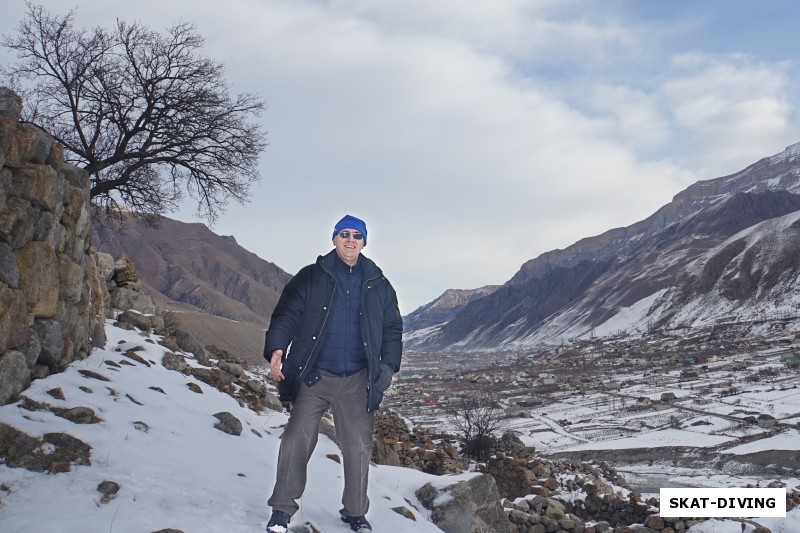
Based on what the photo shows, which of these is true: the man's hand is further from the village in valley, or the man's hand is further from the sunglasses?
the village in valley

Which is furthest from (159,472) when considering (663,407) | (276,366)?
(663,407)

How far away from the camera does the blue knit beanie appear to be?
4391mm

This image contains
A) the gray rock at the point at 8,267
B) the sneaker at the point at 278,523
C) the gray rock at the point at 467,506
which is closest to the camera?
the sneaker at the point at 278,523

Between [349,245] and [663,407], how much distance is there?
53.4 metres

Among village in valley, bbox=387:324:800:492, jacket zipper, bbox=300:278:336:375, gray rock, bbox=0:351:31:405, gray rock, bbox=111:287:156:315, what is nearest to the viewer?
jacket zipper, bbox=300:278:336:375

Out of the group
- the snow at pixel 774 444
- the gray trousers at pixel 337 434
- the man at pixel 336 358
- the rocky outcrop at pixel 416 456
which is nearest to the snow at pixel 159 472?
the gray trousers at pixel 337 434

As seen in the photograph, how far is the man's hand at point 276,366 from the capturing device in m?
3.88

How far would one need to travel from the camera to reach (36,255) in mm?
5777

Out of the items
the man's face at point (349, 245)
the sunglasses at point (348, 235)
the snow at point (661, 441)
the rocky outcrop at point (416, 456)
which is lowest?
the snow at point (661, 441)

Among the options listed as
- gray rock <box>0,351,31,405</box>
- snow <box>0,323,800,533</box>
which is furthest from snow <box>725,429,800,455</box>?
gray rock <box>0,351,31,405</box>

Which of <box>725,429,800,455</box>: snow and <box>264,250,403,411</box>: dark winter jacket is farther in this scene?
<box>725,429,800,455</box>: snow

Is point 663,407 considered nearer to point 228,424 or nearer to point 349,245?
point 228,424

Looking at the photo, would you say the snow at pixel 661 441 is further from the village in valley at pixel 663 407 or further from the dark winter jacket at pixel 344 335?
the dark winter jacket at pixel 344 335

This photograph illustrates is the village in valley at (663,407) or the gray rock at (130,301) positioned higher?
the gray rock at (130,301)
